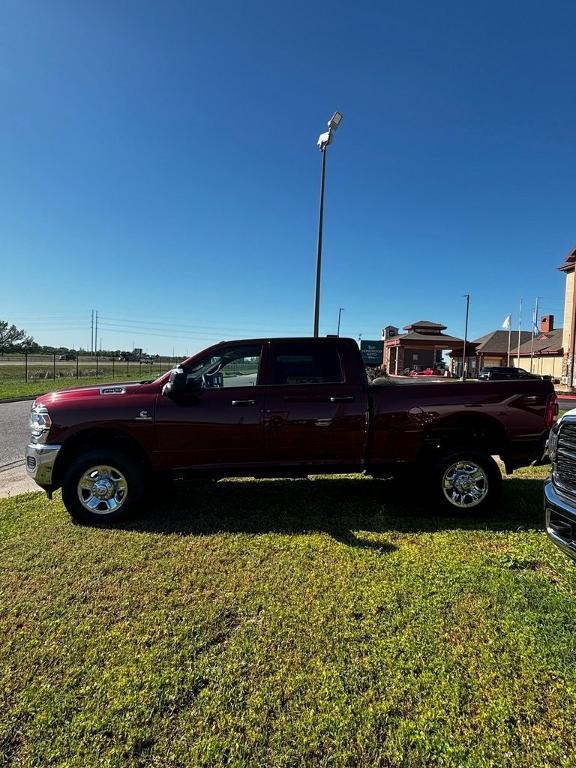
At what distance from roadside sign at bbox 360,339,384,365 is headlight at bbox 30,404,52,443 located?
129ft

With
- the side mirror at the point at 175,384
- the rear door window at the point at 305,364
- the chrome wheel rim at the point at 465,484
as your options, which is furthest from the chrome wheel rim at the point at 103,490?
the chrome wheel rim at the point at 465,484

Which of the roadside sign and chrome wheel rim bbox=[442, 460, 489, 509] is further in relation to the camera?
the roadside sign

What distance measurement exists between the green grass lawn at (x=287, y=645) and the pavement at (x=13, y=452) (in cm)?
203

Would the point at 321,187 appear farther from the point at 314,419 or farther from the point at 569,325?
the point at 569,325

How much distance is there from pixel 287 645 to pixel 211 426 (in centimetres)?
246

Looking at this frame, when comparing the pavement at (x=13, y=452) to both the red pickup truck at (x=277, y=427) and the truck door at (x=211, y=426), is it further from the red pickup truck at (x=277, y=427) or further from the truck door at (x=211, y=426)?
the truck door at (x=211, y=426)

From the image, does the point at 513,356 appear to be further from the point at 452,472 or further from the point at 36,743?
the point at 36,743

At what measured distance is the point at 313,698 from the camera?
2295 millimetres

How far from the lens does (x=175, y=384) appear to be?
15.1 feet

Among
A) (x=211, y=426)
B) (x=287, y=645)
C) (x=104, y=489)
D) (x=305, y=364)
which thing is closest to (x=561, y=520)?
(x=287, y=645)

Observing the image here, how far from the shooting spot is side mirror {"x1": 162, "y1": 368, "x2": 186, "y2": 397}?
15.1ft

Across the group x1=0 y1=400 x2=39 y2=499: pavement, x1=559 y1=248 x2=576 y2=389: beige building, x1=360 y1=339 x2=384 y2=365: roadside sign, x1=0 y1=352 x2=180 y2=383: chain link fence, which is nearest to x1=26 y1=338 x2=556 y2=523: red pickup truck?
x1=0 y1=400 x2=39 y2=499: pavement

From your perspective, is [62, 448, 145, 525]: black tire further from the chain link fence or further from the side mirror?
the chain link fence

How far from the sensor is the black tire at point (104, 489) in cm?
468
